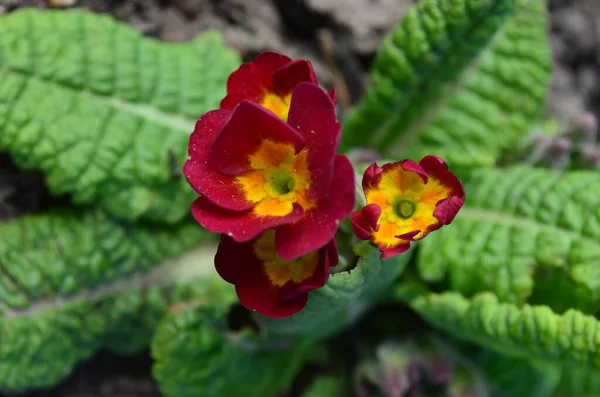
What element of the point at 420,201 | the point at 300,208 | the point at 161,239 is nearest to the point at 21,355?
the point at 161,239

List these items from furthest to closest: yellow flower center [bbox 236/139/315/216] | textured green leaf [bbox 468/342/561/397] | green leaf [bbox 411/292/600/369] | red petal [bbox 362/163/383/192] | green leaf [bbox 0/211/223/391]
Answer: textured green leaf [bbox 468/342/561/397] < green leaf [bbox 0/211/223/391] < green leaf [bbox 411/292/600/369] < red petal [bbox 362/163/383/192] < yellow flower center [bbox 236/139/315/216]

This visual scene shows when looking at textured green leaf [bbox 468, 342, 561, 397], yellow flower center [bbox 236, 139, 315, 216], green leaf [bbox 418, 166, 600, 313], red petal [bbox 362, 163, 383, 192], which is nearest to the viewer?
yellow flower center [bbox 236, 139, 315, 216]

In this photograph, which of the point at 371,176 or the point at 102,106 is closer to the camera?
the point at 371,176

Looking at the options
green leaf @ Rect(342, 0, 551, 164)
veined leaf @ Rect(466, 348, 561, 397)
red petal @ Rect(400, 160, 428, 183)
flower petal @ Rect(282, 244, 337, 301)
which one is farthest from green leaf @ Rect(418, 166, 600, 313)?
flower petal @ Rect(282, 244, 337, 301)

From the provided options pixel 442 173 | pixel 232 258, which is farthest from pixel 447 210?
pixel 232 258

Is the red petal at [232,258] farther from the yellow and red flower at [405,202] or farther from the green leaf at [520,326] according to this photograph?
the green leaf at [520,326]

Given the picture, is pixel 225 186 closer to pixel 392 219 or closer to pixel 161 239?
pixel 392 219

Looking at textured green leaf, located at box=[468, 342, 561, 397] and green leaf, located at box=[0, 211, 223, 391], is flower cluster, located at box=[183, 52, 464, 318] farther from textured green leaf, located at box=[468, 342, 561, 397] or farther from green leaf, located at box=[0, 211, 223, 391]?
textured green leaf, located at box=[468, 342, 561, 397]

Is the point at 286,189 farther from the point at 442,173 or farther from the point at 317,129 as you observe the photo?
Answer: the point at 442,173
